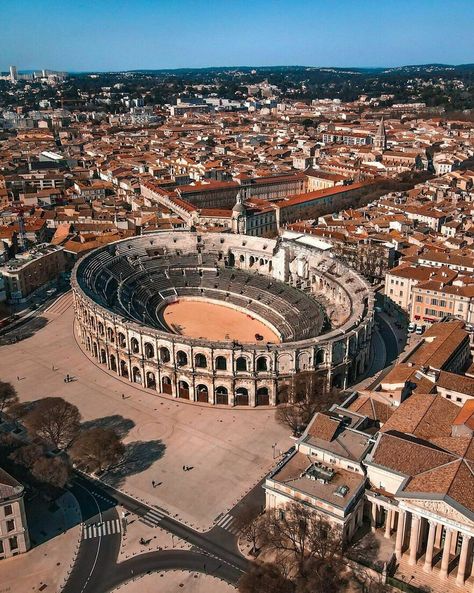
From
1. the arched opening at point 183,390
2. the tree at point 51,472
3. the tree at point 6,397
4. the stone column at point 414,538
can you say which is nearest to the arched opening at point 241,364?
the arched opening at point 183,390

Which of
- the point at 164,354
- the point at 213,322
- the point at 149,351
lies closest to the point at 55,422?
the point at 149,351

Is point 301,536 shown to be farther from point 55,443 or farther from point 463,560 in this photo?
point 55,443

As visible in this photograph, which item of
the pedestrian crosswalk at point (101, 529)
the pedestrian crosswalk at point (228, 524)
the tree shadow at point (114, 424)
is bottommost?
the pedestrian crosswalk at point (228, 524)

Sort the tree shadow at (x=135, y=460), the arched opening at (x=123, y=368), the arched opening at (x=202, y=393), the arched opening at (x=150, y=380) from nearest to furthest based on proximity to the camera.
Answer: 1. the tree shadow at (x=135, y=460)
2. the arched opening at (x=202, y=393)
3. the arched opening at (x=150, y=380)
4. the arched opening at (x=123, y=368)

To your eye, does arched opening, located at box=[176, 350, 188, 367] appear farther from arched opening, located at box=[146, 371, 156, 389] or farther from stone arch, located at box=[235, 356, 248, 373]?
stone arch, located at box=[235, 356, 248, 373]

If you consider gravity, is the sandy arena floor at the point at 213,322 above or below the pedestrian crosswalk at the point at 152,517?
above

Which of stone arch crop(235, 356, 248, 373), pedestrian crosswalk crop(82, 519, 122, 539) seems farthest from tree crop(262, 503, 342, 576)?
stone arch crop(235, 356, 248, 373)

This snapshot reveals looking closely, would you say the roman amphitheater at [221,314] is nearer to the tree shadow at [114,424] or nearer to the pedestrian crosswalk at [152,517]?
the tree shadow at [114,424]

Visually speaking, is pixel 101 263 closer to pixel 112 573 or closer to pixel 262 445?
pixel 262 445
